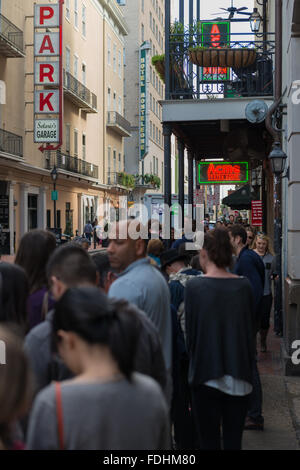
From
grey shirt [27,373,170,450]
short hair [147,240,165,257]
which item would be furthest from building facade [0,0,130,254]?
grey shirt [27,373,170,450]

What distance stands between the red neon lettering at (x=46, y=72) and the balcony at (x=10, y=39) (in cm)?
156

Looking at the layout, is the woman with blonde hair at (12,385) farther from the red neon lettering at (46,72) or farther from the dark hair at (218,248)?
the red neon lettering at (46,72)

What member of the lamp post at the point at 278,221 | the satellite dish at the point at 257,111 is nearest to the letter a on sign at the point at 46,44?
the satellite dish at the point at 257,111

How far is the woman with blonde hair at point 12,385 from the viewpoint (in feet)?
6.23

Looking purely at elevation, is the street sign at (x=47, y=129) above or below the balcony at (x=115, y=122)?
below

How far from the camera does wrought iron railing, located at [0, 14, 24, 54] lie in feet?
95.5

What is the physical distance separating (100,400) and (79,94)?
3939cm

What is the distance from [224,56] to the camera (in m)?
12.7

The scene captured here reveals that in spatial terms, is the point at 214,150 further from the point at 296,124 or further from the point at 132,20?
the point at 132,20

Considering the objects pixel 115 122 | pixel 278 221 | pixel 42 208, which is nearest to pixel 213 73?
pixel 278 221

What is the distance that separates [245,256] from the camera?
7117 mm
